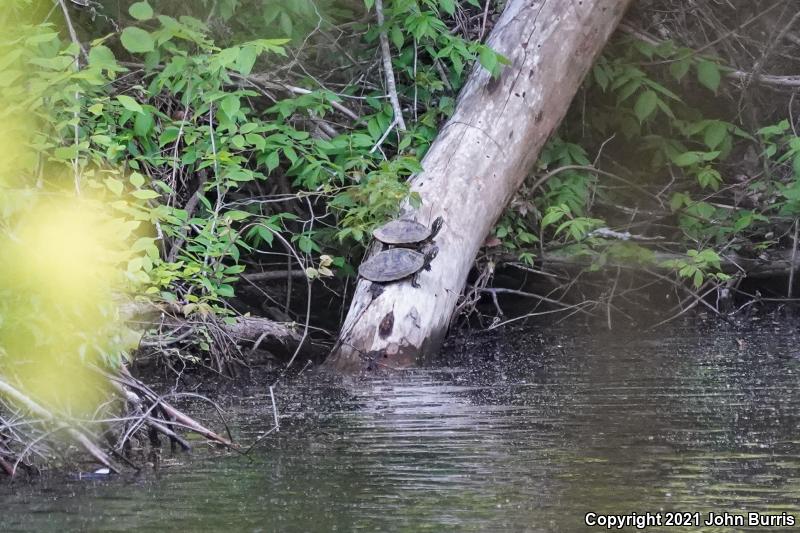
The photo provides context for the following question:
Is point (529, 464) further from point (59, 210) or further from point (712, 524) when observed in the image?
point (59, 210)

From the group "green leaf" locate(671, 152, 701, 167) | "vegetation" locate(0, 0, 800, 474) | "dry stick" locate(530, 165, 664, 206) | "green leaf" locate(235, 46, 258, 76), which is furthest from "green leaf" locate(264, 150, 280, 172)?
"green leaf" locate(671, 152, 701, 167)

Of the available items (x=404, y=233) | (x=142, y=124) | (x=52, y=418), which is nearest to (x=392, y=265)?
(x=404, y=233)

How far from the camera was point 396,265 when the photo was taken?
581 cm

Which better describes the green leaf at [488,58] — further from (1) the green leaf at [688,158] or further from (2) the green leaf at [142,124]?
(2) the green leaf at [142,124]

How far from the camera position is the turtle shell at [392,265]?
578cm

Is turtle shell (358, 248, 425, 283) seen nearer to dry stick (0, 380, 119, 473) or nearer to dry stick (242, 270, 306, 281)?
dry stick (242, 270, 306, 281)

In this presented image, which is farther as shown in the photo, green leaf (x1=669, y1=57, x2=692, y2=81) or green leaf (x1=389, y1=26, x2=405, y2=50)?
green leaf (x1=669, y1=57, x2=692, y2=81)

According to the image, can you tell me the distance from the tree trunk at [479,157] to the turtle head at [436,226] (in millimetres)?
48

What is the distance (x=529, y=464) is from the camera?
3438 mm

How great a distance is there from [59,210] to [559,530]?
2.31 metres

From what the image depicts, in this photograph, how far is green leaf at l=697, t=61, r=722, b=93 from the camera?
7141mm

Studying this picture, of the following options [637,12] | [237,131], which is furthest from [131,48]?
[637,12]

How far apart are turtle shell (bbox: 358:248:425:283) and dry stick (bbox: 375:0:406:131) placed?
1188mm

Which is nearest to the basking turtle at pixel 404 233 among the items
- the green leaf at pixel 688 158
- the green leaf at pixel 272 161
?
the green leaf at pixel 272 161
